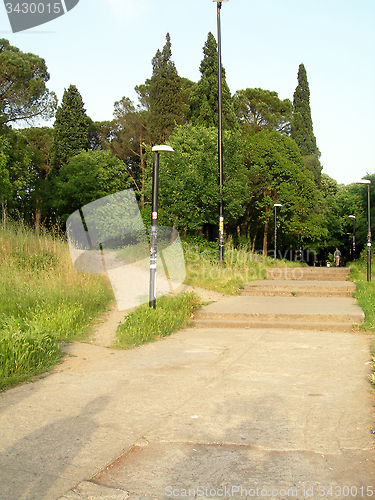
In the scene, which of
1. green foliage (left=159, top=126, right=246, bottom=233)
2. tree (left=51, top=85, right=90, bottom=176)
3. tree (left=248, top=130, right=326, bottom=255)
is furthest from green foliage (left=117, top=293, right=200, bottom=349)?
Answer: tree (left=248, top=130, right=326, bottom=255)

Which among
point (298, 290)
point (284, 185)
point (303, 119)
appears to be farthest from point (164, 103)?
point (298, 290)

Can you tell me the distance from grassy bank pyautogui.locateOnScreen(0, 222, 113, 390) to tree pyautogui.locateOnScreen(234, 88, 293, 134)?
115ft

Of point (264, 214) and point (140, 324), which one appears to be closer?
point (140, 324)

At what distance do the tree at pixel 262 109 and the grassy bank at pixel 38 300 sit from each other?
3491cm

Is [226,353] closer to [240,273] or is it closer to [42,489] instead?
[42,489]

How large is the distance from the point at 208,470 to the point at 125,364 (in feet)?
10.4

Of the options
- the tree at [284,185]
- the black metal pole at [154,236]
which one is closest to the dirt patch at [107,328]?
the black metal pole at [154,236]

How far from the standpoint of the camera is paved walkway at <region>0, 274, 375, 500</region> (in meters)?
2.91

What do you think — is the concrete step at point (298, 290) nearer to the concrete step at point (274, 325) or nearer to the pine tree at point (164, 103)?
the concrete step at point (274, 325)

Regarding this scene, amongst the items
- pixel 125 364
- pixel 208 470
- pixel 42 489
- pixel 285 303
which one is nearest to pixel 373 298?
pixel 285 303

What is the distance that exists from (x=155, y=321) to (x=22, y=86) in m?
25.0

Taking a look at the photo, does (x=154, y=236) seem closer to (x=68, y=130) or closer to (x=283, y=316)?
(x=283, y=316)

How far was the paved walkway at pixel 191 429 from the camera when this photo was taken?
9.55 feet

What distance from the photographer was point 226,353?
679 cm
